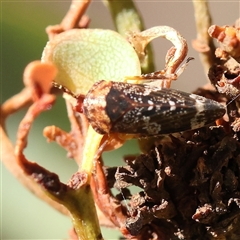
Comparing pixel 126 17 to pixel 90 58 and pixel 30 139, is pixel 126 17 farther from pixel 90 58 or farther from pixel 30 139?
pixel 30 139

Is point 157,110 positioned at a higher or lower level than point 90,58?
lower

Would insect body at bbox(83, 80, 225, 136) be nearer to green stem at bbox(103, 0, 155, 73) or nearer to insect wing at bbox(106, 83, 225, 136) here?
insect wing at bbox(106, 83, 225, 136)

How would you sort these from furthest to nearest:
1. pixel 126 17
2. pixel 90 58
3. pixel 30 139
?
1. pixel 30 139
2. pixel 126 17
3. pixel 90 58

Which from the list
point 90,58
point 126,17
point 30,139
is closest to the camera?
point 90,58

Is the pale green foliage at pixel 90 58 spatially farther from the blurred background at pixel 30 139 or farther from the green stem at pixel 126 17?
the blurred background at pixel 30 139

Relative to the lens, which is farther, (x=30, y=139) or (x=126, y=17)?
(x=30, y=139)

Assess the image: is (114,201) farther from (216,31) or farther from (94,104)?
(216,31)

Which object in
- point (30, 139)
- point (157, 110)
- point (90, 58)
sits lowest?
point (30, 139)

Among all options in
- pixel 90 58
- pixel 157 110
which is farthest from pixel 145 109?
pixel 90 58
